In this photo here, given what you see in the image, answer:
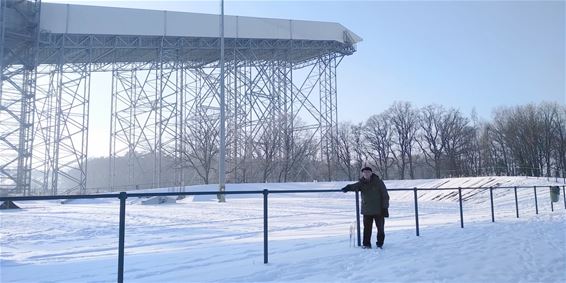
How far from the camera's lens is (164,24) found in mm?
32156

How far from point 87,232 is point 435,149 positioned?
5958cm

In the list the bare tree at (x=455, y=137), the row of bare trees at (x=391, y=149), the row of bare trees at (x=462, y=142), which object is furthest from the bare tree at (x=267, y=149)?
the bare tree at (x=455, y=137)

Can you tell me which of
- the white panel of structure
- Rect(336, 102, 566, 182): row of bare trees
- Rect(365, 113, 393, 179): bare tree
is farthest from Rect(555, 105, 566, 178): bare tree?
the white panel of structure

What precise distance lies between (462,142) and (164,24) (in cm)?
4648

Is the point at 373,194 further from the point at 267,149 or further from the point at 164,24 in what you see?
the point at 267,149

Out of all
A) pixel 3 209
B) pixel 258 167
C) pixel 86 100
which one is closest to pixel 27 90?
pixel 86 100

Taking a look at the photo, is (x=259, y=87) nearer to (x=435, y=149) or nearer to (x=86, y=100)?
(x=86, y=100)

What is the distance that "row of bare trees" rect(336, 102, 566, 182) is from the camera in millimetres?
55656

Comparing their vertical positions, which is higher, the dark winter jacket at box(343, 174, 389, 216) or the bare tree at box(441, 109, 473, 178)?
the bare tree at box(441, 109, 473, 178)

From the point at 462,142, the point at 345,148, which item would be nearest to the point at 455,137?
the point at 462,142

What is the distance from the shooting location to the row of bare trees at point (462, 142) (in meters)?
55.7

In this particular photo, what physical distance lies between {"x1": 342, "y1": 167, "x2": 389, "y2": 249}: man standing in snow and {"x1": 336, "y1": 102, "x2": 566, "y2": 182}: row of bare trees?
50.2 m

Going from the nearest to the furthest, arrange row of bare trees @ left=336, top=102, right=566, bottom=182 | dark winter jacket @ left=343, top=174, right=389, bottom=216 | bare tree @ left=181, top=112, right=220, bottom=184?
dark winter jacket @ left=343, top=174, right=389, bottom=216
bare tree @ left=181, top=112, right=220, bottom=184
row of bare trees @ left=336, top=102, right=566, bottom=182

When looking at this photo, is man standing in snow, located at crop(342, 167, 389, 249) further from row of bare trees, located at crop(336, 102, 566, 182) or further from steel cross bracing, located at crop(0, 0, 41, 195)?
row of bare trees, located at crop(336, 102, 566, 182)
